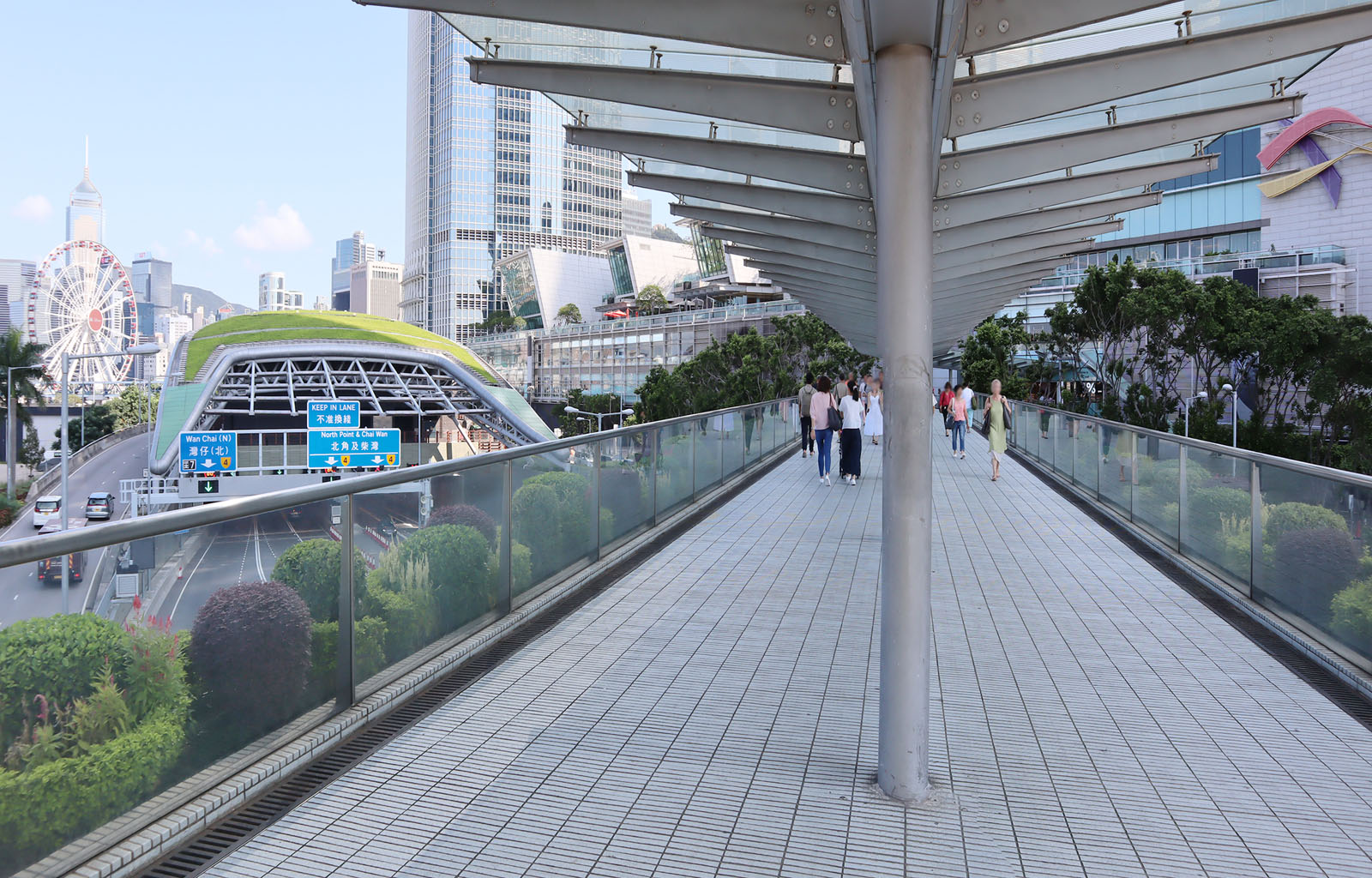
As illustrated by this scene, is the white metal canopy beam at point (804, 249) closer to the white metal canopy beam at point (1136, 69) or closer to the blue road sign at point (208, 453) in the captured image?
Answer: the white metal canopy beam at point (1136, 69)

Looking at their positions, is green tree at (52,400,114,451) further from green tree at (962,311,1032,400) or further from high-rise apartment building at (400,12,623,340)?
green tree at (962,311,1032,400)

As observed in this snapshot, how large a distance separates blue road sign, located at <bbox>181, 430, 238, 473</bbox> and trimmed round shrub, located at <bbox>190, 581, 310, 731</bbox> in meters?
40.6

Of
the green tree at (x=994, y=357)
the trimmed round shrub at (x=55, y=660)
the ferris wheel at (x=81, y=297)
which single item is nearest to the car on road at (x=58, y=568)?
the trimmed round shrub at (x=55, y=660)

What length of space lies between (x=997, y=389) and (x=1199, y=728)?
11423 millimetres

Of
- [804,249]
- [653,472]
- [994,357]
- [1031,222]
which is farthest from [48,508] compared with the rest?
[1031,222]

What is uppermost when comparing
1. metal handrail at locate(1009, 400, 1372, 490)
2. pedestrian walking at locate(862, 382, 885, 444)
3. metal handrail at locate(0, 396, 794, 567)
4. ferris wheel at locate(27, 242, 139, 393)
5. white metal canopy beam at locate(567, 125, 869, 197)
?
ferris wheel at locate(27, 242, 139, 393)

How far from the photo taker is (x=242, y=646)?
156 inches

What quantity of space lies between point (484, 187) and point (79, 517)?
113 m

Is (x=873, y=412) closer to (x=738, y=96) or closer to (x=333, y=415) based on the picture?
(x=738, y=96)

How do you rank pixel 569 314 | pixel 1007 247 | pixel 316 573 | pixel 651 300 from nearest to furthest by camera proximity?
pixel 316 573 < pixel 1007 247 < pixel 651 300 < pixel 569 314

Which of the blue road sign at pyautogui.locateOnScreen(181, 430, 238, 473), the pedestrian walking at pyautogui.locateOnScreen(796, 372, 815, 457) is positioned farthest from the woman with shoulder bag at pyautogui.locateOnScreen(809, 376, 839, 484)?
the blue road sign at pyautogui.locateOnScreen(181, 430, 238, 473)

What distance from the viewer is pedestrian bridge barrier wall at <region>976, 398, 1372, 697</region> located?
5676 mm

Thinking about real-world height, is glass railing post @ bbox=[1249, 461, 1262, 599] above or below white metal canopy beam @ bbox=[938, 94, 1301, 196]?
below

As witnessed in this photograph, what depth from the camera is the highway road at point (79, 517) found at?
288 cm
